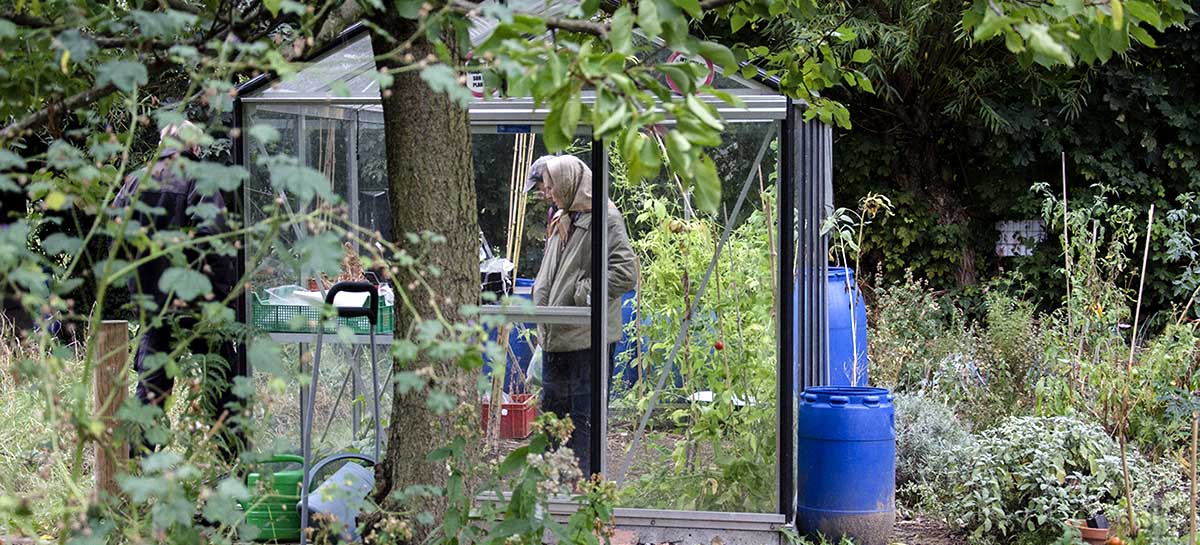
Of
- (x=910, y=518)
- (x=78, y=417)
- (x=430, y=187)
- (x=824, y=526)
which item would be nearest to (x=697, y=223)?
(x=824, y=526)

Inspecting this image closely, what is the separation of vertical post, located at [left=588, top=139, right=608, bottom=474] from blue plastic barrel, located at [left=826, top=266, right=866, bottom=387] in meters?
1.65

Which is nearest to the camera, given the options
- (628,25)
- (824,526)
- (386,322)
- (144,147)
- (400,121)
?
(628,25)

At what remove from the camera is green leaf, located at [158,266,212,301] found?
1727 millimetres

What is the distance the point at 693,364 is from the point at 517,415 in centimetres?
76

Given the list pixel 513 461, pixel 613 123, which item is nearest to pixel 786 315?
pixel 513 461

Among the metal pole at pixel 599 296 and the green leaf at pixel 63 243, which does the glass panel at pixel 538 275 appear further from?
the green leaf at pixel 63 243

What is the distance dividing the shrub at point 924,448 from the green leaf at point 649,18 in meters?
3.63

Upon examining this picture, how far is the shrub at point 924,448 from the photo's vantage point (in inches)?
209

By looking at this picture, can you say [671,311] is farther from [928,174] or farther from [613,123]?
[928,174]

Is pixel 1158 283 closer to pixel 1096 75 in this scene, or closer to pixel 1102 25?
pixel 1096 75

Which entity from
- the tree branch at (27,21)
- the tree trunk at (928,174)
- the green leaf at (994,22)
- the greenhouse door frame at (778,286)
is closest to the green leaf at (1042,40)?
the green leaf at (994,22)

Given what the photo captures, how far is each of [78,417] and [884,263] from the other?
1028cm

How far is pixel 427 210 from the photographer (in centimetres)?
288

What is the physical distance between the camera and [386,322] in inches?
199
